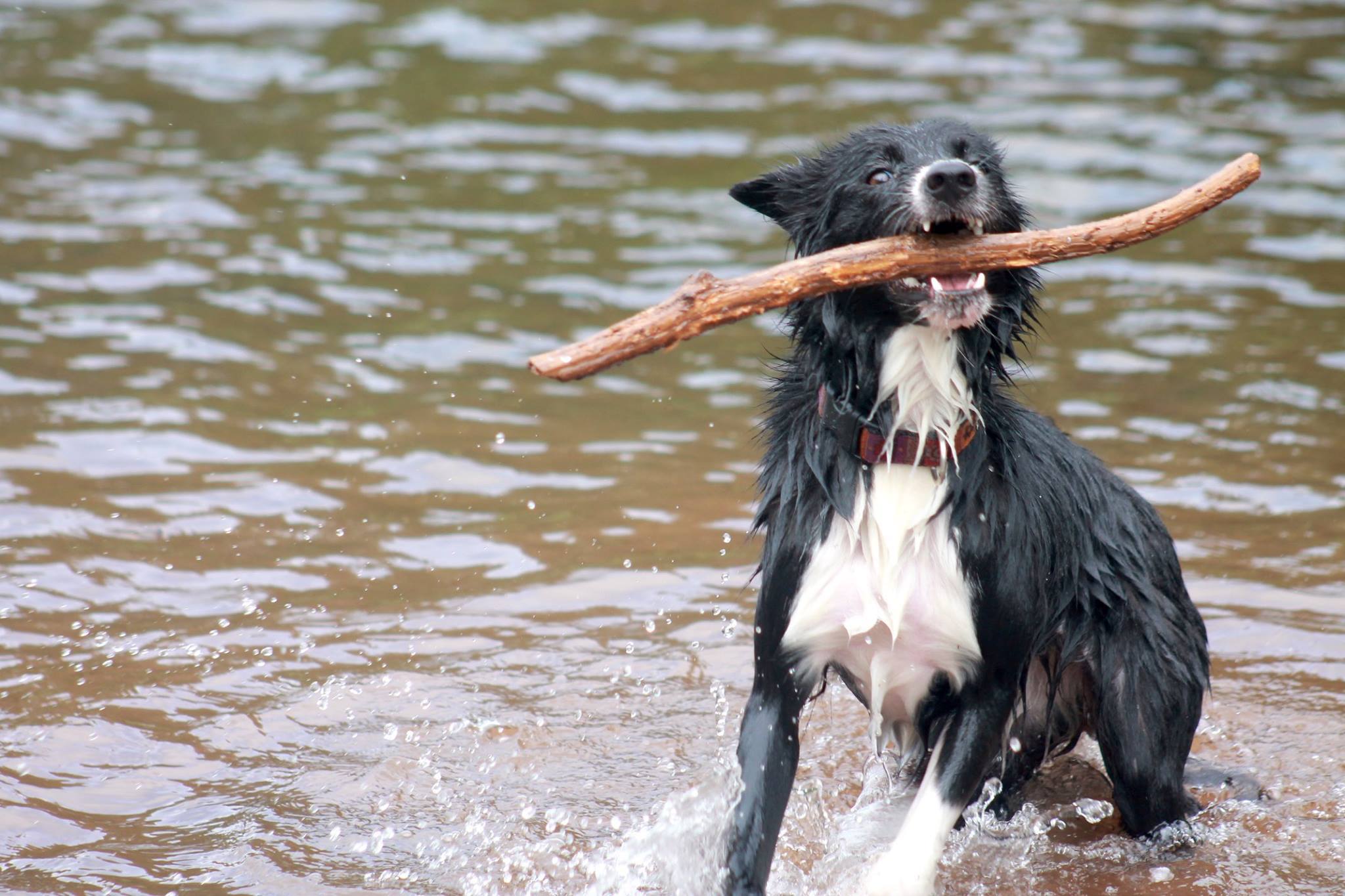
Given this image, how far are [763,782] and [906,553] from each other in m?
0.65

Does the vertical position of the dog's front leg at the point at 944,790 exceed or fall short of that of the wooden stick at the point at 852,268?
it falls short

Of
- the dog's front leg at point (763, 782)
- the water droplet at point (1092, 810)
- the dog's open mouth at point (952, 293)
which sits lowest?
the water droplet at point (1092, 810)

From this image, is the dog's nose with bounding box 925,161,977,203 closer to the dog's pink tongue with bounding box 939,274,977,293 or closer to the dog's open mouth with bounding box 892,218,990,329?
the dog's open mouth with bounding box 892,218,990,329

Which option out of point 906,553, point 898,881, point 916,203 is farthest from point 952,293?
point 898,881

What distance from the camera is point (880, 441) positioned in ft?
12.7

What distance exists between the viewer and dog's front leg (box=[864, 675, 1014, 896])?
12.4 feet

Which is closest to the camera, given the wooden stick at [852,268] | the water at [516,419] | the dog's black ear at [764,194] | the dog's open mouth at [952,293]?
the wooden stick at [852,268]

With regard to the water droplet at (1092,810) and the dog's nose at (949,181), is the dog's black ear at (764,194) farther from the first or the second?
the water droplet at (1092,810)

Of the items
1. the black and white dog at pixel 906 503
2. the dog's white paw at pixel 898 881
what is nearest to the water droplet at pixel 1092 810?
the black and white dog at pixel 906 503

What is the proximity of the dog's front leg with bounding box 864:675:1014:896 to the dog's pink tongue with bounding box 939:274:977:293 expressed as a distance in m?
0.95

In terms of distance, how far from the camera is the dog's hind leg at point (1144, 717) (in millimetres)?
4184

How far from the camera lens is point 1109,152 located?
1070cm

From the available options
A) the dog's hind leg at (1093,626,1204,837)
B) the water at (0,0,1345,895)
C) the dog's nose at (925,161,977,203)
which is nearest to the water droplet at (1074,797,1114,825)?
the water at (0,0,1345,895)

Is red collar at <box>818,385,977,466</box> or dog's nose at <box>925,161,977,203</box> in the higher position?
dog's nose at <box>925,161,977,203</box>
